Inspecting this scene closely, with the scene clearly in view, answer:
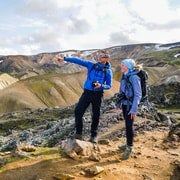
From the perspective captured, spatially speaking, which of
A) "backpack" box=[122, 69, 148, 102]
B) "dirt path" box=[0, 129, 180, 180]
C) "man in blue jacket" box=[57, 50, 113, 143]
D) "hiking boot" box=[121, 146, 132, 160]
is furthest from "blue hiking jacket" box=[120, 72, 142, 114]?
"dirt path" box=[0, 129, 180, 180]

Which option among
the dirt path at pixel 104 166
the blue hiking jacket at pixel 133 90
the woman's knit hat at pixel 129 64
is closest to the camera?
the dirt path at pixel 104 166

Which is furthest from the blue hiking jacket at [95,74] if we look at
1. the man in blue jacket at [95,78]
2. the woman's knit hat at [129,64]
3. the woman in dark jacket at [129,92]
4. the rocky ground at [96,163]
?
the rocky ground at [96,163]

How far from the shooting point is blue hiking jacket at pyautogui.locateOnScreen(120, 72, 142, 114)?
12.3 m

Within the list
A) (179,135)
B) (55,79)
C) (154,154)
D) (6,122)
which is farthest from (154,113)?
(55,79)

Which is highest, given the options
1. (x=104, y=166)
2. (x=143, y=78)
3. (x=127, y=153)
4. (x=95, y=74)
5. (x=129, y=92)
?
(x=95, y=74)

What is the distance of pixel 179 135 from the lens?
1645 cm

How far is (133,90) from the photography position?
12.5 m

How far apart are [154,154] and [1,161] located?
5.11 meters

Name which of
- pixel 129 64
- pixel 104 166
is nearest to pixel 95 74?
pixel 129 64

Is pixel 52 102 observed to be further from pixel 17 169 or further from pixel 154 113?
pixel 17 169

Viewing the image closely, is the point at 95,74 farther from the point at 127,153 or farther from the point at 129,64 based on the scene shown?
the point at 127,153

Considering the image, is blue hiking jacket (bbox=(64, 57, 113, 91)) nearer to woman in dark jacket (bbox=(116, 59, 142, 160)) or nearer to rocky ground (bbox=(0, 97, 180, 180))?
woman in dark jacket (bbox=(116, 59, 142, 160))

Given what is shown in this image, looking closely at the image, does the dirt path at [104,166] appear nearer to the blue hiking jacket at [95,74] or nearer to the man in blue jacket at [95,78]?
the man in blue jacket at [95,78]

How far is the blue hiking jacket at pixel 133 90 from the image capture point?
12.3m
